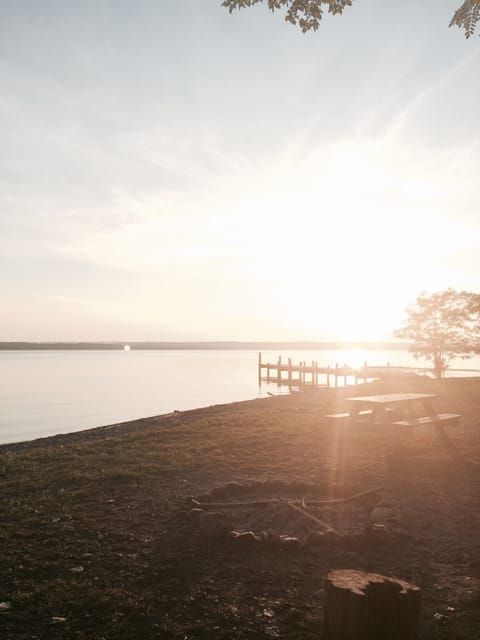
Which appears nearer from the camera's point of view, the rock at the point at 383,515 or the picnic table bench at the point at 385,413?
the rock at the point at 383,515

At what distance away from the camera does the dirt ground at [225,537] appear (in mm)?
4254

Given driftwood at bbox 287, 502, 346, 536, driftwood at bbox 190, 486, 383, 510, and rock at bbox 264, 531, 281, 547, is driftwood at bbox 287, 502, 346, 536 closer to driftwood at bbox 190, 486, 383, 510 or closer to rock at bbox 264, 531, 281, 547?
driftwood at bbox 190, 486, 383, 510

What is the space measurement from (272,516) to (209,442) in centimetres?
572

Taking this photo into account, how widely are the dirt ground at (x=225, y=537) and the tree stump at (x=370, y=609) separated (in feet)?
3.16

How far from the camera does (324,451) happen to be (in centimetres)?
1091

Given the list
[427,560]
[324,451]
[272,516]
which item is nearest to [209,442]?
[324,451]

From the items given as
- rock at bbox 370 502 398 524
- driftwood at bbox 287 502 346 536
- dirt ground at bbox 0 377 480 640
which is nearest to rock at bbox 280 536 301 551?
dirt ground at bbox 0 377 480 640

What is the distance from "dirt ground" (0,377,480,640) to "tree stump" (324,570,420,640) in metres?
0.96

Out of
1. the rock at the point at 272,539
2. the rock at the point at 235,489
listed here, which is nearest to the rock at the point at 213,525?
the rock at the point at 272,539

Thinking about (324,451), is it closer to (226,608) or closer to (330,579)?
(226,608)

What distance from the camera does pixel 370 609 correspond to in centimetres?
311

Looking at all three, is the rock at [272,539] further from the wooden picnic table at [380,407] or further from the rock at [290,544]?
the wooden picnic table at [380,407]

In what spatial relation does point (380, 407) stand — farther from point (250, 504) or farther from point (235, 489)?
point (250, 504)

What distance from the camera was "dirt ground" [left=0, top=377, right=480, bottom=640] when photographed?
4.25 meters
